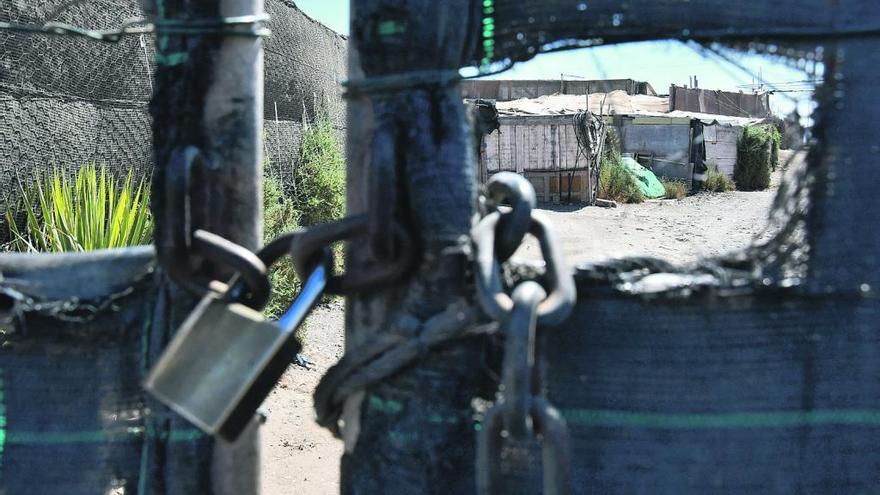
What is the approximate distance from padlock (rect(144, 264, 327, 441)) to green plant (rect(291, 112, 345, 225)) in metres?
6.98

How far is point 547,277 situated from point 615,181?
1832 cm

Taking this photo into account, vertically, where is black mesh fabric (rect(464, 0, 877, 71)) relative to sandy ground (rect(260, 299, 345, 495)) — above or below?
above

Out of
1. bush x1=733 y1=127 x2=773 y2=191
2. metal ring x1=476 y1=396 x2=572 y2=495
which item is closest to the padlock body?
metal ring x1=476 y1=396 x2=572 y2=495

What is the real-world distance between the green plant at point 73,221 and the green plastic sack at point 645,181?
15.2m

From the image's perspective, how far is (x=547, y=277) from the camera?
109cm

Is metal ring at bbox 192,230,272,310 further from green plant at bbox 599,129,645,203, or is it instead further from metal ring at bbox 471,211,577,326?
green plant at bbox 599,129,645,203

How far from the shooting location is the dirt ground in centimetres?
435

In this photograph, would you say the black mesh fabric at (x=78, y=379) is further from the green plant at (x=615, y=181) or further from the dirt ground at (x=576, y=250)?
the green plant at (x=615, y=181)

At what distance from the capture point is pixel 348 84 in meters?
1.19

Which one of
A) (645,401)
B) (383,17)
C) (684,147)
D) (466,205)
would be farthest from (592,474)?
(684,147)

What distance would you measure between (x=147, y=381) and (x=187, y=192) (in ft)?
0.91

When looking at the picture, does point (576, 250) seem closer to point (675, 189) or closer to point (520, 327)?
point (520, 327)

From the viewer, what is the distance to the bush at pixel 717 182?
73.8 feet

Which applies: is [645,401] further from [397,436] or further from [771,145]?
[771,145]
